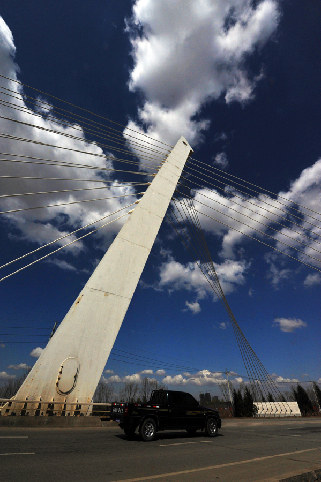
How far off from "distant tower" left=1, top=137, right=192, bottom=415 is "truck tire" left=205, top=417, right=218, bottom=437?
4746 millimetres

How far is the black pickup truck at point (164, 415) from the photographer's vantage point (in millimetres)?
7980

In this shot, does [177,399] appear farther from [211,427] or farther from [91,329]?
[91,329]

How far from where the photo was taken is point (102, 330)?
11.3 m

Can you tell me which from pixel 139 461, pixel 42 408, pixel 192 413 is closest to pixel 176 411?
pixel 192 413

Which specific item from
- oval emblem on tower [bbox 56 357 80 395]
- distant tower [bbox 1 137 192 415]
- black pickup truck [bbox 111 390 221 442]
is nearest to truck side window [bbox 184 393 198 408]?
black pickup truck [bbox 111 390 221 442]

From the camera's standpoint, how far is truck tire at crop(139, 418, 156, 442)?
25.8 ft

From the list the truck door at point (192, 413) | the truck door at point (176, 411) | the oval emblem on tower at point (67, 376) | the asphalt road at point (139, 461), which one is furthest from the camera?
the oval emblem on tower at point (67, 376)

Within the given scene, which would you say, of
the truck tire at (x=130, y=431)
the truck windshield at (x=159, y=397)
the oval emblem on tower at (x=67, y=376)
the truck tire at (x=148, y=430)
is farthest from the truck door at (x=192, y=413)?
the oval emblem on tower at (x=67, y=376)

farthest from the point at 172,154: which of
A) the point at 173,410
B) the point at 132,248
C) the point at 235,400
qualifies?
the point at 235,400

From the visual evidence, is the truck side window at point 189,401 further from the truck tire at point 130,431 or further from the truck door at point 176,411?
the truck tire at point 130,431

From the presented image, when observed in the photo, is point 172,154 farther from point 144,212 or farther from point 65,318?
point 65,318

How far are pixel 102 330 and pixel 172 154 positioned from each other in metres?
12.4

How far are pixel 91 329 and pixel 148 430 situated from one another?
176 inches

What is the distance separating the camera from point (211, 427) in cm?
955
